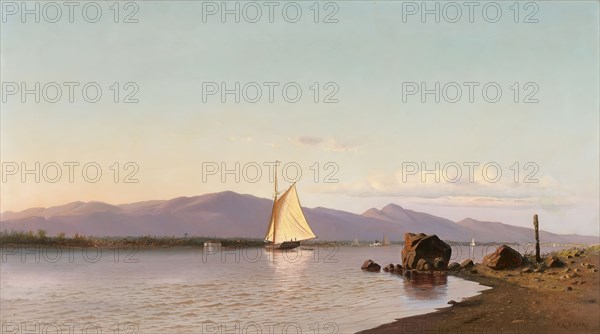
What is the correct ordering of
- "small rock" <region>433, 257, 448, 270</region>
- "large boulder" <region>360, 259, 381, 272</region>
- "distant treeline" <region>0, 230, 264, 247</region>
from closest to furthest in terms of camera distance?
"small rock" <region>433, 257, 448, 270</region>
"large boulder" <region>360, 259, 381, 272</region>
"distant treeline" <region>0, 230, 264, 247</region>

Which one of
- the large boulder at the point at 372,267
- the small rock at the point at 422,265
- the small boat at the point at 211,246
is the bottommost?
the small boat at the point at 211,246

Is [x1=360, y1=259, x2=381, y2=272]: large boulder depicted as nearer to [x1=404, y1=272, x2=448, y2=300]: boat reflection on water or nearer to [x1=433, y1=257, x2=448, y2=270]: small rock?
[x1=404, y1=272, x2=448, y2=300]: boat reflection on water

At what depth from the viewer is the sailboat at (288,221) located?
113 meters

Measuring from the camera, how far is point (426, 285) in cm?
4053

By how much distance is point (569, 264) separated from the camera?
135 ft

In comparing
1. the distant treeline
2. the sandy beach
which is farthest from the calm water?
the distant treeline

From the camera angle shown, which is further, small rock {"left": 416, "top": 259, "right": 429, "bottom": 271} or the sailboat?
the sailboat

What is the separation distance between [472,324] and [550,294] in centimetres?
1143

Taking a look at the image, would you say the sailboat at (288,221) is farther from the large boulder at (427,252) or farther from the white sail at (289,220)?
the large boulder at (427,252)

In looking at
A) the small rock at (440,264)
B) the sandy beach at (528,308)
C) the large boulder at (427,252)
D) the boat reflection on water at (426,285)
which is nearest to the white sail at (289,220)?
the large boulder at (427,252)

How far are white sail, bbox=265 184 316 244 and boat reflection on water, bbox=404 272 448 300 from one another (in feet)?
205

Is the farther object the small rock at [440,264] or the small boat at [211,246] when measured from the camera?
the small boat at [211,246]

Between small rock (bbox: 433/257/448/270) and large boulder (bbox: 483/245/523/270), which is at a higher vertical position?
large boulder (bbox: 483/245/523/270)

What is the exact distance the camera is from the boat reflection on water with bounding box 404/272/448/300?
34312 mm
